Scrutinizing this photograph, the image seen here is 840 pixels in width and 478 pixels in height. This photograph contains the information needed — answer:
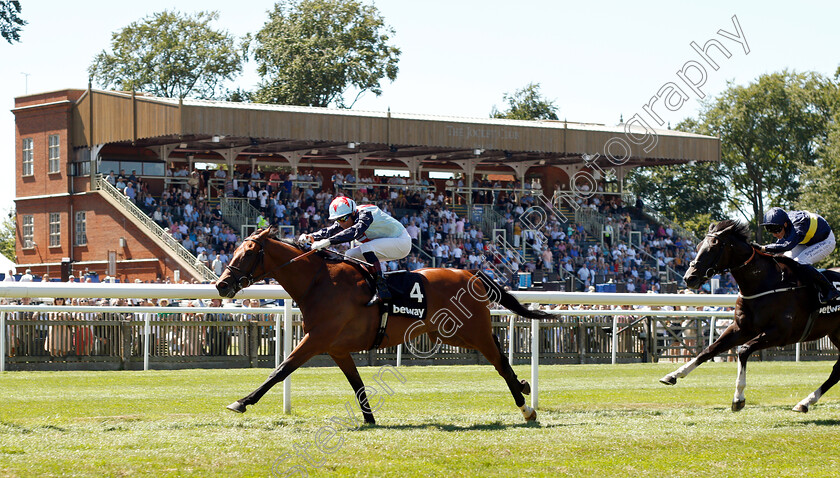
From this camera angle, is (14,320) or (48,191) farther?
(48,191)

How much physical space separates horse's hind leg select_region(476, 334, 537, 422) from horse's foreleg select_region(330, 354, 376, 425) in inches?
38.0

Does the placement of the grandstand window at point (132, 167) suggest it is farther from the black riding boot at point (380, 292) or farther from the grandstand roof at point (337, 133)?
the black riding boot at point (380, 292)

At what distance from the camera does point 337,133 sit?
33.9 m

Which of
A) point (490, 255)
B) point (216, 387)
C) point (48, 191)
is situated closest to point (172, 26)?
point (48, 191)

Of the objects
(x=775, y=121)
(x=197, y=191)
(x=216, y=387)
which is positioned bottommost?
(x=216, y=387)

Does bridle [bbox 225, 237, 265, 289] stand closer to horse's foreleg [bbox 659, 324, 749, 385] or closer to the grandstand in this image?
horse's foreleg [bbox 659, 324, 749, 385]

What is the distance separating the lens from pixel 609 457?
6176 mm

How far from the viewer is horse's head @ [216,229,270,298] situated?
785 centimetres

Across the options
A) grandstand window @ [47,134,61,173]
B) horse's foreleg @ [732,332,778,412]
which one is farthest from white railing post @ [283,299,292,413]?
grandstand window @ [47,134,61,173]

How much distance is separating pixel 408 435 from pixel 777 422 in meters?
2.79

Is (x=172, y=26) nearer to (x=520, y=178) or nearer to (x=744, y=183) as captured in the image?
(x=520, y=178)

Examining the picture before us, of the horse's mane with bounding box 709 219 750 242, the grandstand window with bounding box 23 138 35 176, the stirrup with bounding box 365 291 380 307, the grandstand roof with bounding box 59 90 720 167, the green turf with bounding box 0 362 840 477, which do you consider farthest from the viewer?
the grandstand window with bounding box 23 138 35 176

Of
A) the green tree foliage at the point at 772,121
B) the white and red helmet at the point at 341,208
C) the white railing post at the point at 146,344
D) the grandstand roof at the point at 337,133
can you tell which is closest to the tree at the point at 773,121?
the green tree foliage at the point at 772,121

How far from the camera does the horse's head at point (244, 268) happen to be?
7.85 m
